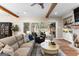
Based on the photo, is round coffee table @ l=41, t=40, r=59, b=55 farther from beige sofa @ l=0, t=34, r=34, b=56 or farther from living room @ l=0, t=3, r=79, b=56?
beige sofa @ l=0, t=34, r=34, b=56

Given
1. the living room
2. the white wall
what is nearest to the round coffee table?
the living room

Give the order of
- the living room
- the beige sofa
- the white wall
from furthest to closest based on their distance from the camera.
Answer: the white wall < the living room < the beige sofa

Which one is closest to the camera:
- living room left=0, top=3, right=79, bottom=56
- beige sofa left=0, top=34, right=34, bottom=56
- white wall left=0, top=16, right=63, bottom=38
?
beige sofa left=0, top=34, right=34, bottom=56

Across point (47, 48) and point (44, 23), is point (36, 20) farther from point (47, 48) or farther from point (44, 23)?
point (47, 48)

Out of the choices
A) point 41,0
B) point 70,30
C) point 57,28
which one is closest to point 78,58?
point 41,0

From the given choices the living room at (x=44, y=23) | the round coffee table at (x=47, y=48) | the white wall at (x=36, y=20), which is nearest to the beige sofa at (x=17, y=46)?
the living room at (x=44, y=23)

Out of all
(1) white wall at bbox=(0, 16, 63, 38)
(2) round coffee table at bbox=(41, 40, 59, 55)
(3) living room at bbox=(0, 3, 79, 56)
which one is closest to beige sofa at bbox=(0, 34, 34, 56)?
(3) living room at bbox=(0, 3, 79, 56)

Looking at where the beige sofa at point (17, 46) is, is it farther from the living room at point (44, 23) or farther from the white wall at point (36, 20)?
the white wall at point (36, 20)

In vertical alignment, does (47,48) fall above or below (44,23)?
below

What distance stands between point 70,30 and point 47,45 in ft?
2.34

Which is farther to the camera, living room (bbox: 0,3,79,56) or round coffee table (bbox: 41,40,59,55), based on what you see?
round coffee table (bbox: 41,40,59,55)

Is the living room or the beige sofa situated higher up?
the living room

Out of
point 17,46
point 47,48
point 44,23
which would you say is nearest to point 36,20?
point 44,23

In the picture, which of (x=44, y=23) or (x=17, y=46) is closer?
(x=44, y=23)
